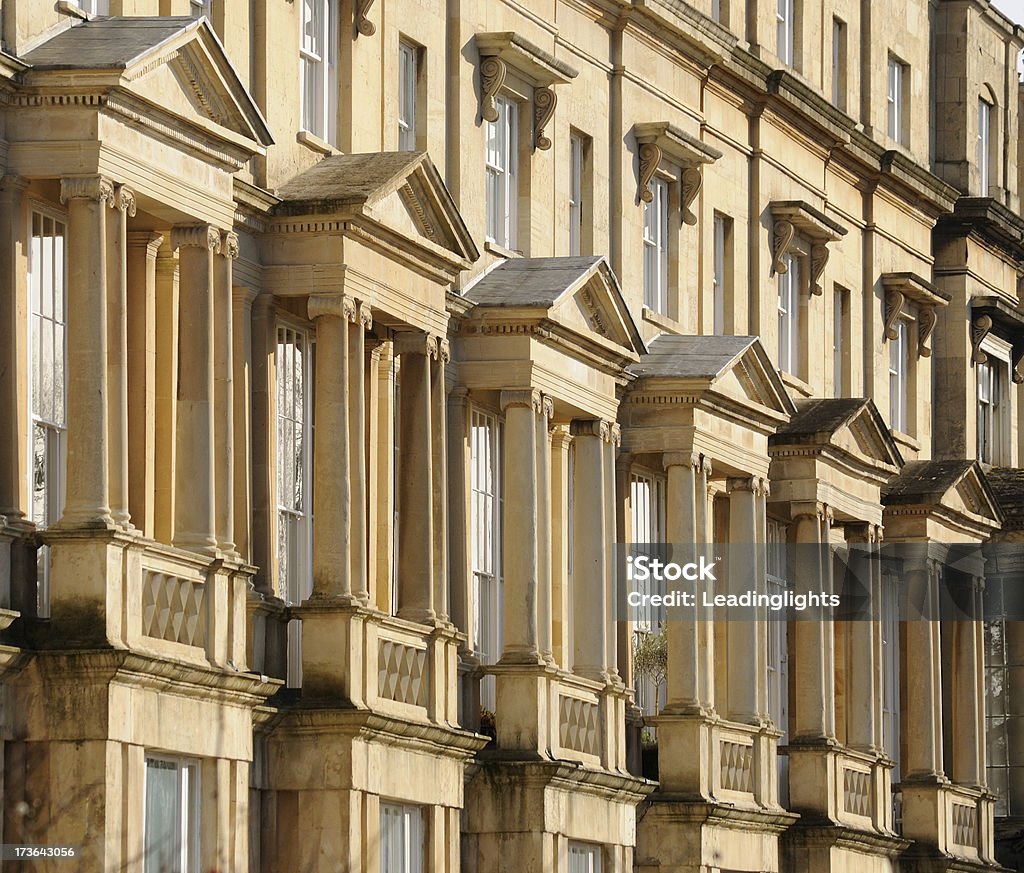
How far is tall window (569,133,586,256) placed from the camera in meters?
40.6

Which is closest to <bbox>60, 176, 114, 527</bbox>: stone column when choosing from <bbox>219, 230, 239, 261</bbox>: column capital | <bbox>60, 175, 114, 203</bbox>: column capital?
<bbox>60, 175, 114, 203</bbox>: column capital

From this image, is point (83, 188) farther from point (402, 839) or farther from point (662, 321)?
point (662, 321)

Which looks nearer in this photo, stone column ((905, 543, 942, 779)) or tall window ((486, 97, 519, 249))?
tall window ((486, 97, 519, 249))

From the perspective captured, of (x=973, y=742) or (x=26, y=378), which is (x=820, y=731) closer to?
(x=973, y=742)

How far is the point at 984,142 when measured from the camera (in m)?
58.5

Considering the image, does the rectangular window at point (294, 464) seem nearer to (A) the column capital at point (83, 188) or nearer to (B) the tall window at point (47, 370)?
(B) the tall window at point (47, 370)

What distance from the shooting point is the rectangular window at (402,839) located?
32375mm

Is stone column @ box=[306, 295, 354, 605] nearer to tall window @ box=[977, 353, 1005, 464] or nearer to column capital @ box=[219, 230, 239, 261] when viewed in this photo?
column capital @ box=[219, 230, 239, 261]

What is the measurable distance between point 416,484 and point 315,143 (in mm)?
3740

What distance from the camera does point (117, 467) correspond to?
27094mm

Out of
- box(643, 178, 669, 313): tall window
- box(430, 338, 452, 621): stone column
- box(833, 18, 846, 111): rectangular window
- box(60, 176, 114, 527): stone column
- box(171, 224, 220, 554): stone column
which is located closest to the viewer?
box(60, 176, 114, 527): stone column

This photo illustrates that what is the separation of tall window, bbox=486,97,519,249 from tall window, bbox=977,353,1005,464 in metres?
19.8

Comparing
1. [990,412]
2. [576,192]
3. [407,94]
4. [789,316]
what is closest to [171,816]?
[407,94]

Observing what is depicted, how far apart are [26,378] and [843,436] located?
826 inches
